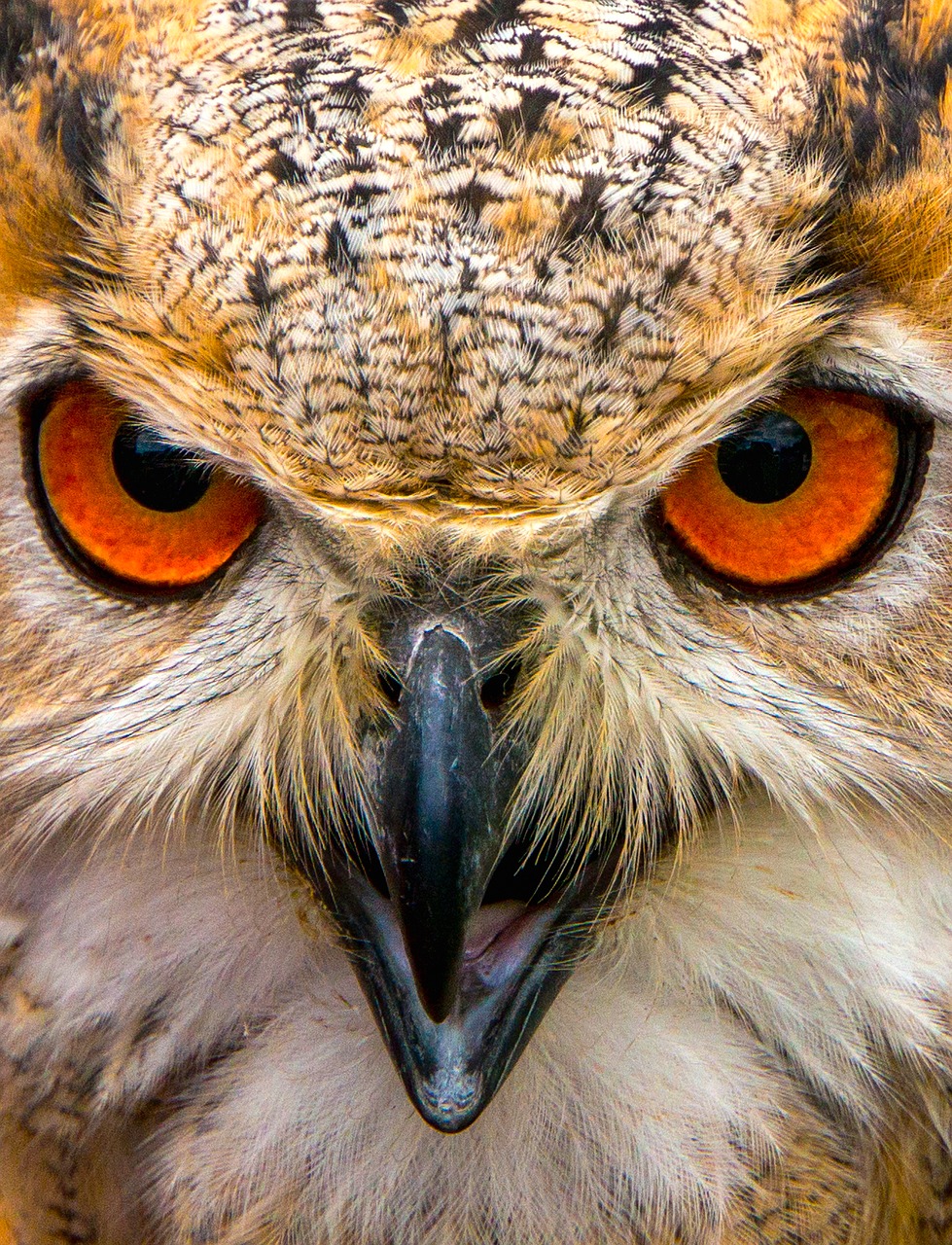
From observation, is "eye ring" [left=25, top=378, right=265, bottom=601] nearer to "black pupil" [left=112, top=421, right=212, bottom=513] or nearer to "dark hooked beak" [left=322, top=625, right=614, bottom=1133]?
"black pupil" [left=112, top=421, right=212, bottom=513]

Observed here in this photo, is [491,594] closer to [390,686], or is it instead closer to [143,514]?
[390,686]

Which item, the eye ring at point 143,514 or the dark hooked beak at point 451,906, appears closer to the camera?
the dark hooked beak at point 451,906

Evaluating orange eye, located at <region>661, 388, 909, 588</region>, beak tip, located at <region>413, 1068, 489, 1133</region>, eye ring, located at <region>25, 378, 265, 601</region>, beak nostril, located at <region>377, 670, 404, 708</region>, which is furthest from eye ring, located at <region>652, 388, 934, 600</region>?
beak tip, located at <region>413, 1068, 489, 1133</region>

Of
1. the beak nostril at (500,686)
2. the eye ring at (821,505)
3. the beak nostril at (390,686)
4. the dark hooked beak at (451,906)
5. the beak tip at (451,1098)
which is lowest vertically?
the beak tip at (451,1098)

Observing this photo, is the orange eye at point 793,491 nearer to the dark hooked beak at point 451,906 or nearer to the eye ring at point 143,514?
the dark hooked beak at point 451,906

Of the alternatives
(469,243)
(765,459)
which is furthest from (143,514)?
(765,459)

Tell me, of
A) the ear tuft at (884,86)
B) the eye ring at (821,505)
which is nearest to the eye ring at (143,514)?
the eye ring at (821,505)

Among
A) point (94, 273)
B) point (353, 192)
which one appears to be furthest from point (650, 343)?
point (94, 273)
